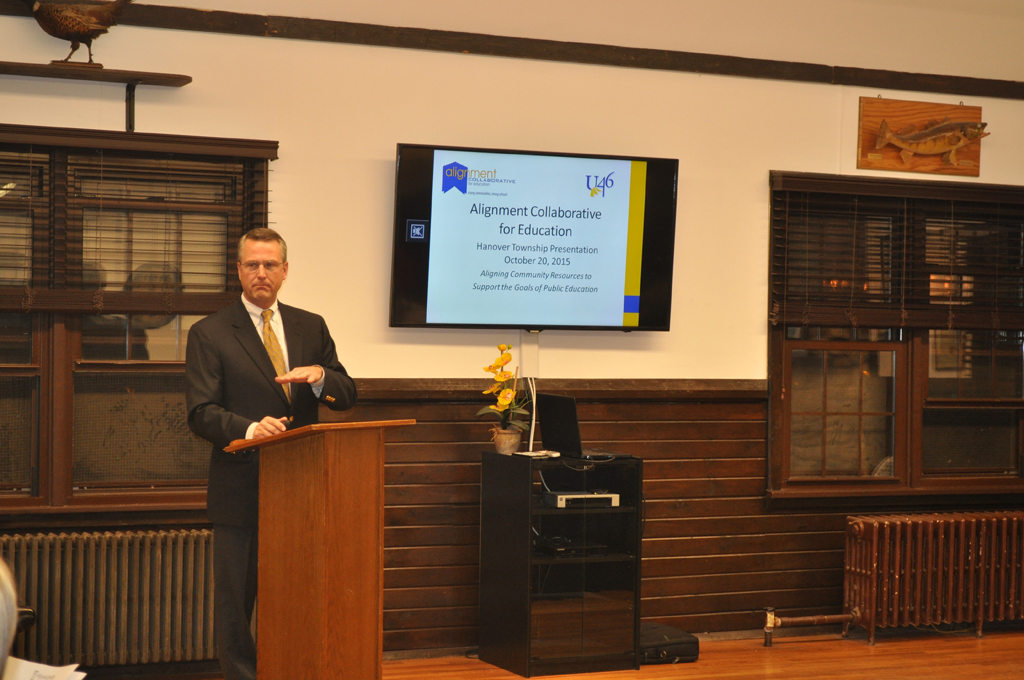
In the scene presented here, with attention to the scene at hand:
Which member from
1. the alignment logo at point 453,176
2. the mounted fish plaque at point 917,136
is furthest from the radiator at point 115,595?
the mounted fish plaque at point 917,136

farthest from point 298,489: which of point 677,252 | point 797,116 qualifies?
point 797,116

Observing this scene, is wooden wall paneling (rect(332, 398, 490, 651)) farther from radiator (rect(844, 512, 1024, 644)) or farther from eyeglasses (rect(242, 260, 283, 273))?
radiator (rect(844, 512, 1024, 644))

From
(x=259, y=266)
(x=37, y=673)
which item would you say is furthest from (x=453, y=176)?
(x=37, y=673)

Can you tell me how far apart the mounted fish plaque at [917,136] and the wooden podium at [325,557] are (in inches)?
143

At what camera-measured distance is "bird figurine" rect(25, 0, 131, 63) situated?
13.4 ft

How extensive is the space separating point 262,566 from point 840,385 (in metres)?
3.50

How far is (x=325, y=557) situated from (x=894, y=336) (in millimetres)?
3785

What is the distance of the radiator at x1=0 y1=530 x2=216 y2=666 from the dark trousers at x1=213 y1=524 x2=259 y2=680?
1.14 meters

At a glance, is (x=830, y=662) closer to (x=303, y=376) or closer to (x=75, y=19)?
(x=303, y=376)

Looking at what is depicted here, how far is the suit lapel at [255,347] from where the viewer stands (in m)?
3.21

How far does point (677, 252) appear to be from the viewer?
5004mm

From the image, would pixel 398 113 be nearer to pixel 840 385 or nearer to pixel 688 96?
pixel 688 96

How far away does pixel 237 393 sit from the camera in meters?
3.20

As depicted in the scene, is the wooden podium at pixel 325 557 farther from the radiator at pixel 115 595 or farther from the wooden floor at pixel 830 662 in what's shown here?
the wooden floor at pixel 830 662
